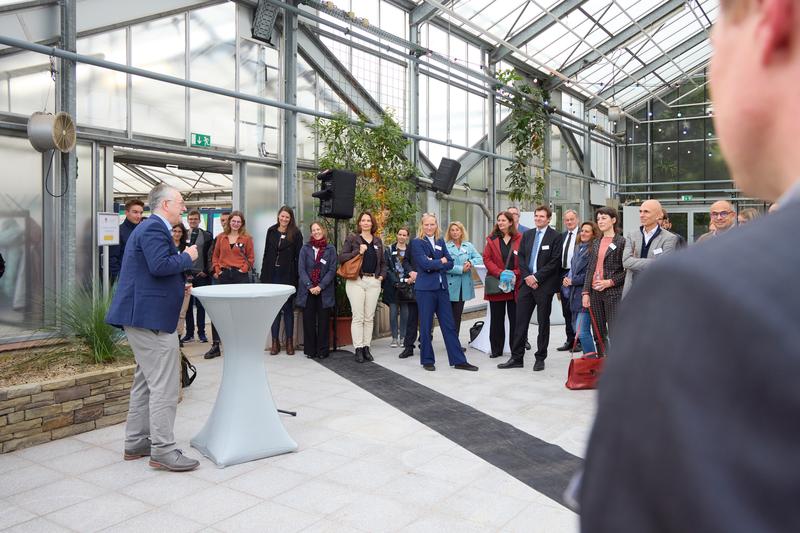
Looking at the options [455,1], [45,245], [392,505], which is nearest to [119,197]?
[45,245]

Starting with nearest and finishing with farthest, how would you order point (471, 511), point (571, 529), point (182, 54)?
point (571, 529) < point (471, 511) < point (182, 54)

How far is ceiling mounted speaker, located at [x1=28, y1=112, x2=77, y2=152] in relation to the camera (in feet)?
19.4

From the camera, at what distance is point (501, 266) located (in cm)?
691

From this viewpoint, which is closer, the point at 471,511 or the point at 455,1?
the point at 471,511

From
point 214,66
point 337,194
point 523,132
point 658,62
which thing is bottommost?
point 337,194

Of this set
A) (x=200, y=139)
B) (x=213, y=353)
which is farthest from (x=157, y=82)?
(x=213, y=353)

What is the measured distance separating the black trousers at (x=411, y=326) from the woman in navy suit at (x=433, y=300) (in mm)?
646

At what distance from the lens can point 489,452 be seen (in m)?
4.02

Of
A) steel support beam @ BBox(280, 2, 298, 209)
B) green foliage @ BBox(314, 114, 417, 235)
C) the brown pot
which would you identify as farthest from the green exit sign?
the brown pot

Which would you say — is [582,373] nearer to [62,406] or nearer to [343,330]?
[343,330]

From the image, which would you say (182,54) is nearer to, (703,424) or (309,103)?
(309,103)

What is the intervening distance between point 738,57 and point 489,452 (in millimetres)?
3788

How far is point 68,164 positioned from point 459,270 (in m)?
4.04

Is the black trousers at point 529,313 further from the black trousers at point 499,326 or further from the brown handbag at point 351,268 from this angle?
the brown handbag at point 351,268
